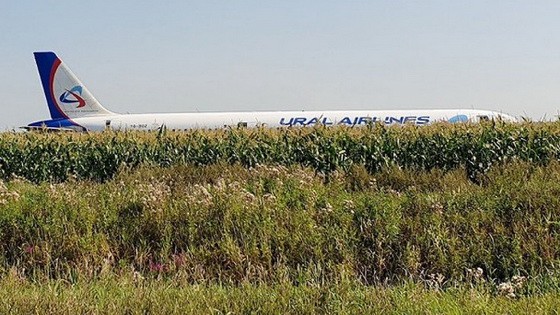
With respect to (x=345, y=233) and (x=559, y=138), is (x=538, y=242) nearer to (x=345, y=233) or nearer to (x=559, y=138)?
(x=345, y=233)

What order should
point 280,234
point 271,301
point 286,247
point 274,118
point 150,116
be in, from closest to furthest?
point 271,301 < point 286,247 < point 280,234 < point 274,118 < point 150,116

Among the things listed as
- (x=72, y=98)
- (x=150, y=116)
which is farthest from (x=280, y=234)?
(x=72, y=98)

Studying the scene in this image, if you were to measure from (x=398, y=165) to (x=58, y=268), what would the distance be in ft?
28.8

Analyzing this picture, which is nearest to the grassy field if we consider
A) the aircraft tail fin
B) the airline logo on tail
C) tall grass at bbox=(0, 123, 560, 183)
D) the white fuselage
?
tall grass at bbox=(0, 123, 560, 183)

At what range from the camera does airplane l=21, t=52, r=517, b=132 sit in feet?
105

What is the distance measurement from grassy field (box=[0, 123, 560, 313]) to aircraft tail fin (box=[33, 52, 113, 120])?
27640 mm

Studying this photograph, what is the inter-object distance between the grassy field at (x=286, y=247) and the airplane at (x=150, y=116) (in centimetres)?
1951

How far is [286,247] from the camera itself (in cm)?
776

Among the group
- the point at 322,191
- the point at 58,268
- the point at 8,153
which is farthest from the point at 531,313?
the point at 8,153

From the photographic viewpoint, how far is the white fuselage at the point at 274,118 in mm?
31952

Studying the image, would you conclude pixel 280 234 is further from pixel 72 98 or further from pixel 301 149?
pixel 72 98

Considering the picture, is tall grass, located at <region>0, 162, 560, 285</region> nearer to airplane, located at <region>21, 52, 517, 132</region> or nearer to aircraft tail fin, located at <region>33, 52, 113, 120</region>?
airplane, located at <region>21, 52, 517, 132</region>

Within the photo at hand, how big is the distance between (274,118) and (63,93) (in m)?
13.3

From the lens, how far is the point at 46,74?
38.3 m
